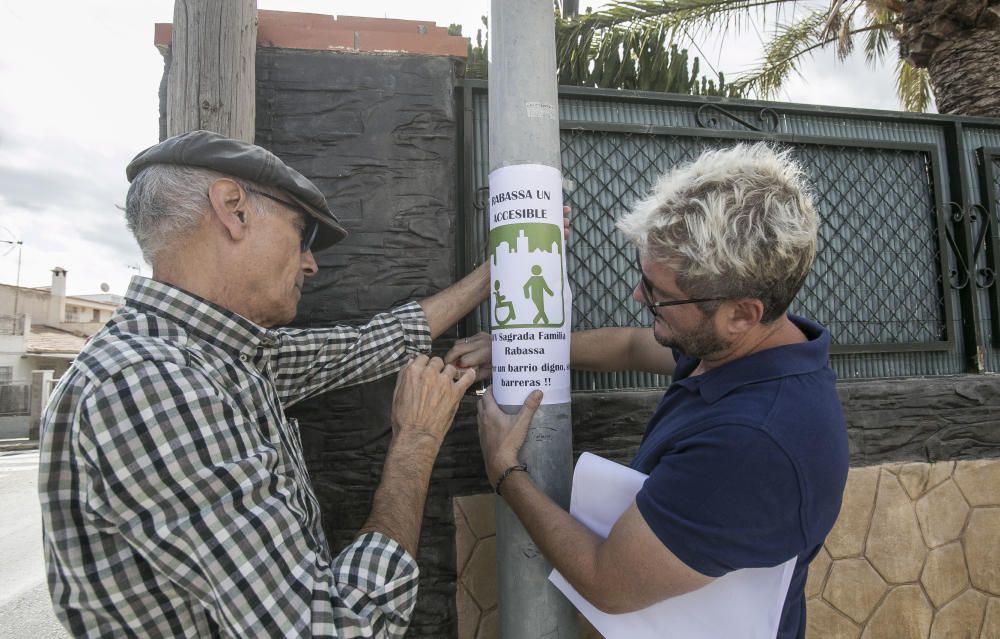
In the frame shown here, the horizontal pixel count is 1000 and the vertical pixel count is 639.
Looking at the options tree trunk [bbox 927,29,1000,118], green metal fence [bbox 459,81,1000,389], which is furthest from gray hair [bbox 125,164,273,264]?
tree trunk [bbox 927,29,1000,118]

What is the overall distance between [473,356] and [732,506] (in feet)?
3.33

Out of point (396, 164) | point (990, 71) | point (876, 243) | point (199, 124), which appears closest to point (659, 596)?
point (396, 164)

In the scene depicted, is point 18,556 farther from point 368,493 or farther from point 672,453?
point 672,453

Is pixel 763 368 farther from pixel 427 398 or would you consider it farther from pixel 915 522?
pixel 915 522

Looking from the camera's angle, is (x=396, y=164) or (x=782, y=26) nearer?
(x=396, y=164)

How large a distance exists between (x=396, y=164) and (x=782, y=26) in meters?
7.62

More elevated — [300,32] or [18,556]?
[300,32]

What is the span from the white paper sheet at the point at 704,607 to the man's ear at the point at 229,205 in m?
1.10

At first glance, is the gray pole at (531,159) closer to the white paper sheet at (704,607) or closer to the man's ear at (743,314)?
the white paper sheet at (704,607)

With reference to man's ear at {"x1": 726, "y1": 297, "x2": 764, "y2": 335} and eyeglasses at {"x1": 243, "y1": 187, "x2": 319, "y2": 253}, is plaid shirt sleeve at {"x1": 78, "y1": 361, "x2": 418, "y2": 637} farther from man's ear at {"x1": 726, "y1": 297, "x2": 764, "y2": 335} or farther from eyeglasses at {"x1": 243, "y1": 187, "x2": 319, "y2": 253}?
man's ear at {"x1": 726, "y1": 297, "x2": 764, "y2": 335}

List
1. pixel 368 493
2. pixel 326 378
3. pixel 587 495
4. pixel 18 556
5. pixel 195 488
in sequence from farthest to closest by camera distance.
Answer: pixel 18 556 → pixel 368 493 → pixel 326 378 → pixel 587 495 → pixel 195 488

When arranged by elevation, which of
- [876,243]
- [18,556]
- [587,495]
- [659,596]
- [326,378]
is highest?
[876,243]

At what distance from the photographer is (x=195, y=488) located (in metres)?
1.11

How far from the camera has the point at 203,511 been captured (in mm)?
1096
